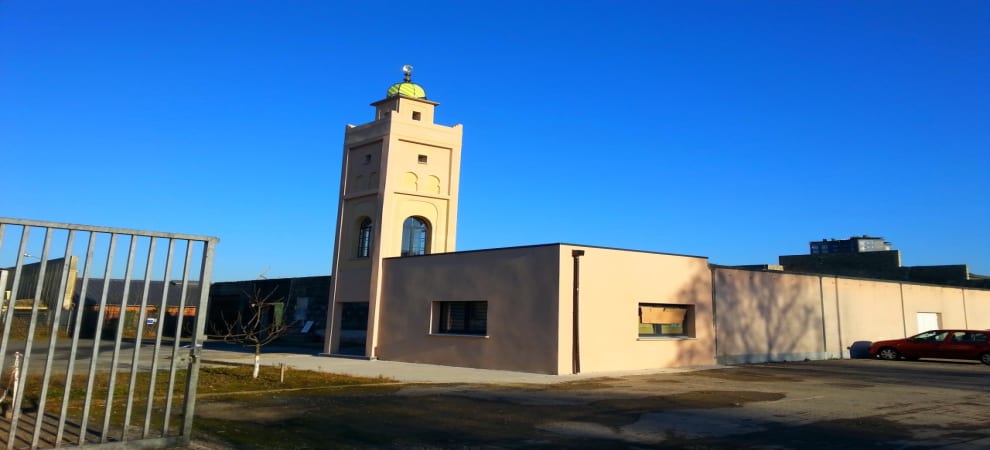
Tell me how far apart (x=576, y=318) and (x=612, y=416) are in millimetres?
8842

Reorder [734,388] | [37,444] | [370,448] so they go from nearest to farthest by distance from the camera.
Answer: [37,444], [370,448], [734,388]

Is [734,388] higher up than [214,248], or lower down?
lower down

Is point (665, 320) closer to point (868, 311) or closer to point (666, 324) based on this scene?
point (666, 324)

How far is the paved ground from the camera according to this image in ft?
27.9

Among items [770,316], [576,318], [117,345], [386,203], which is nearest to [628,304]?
[576,318]

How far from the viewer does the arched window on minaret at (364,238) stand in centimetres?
2673

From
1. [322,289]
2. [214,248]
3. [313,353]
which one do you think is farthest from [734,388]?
[322,289]

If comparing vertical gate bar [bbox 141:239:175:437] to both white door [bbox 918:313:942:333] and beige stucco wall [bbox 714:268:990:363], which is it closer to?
beige stucco wall [bbox 714:268:990:363]

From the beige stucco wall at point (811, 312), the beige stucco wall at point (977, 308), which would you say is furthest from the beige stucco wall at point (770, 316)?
the beige stucco wall at point (977, 308)

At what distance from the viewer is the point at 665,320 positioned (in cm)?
2192

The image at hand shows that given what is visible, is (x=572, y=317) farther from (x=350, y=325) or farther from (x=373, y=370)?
(x=350, y=325)

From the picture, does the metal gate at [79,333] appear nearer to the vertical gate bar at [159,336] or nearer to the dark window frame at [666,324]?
the vertical gate bar at [159,336]

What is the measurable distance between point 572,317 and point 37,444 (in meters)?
14.5

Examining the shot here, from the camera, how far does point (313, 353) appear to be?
28016mm
